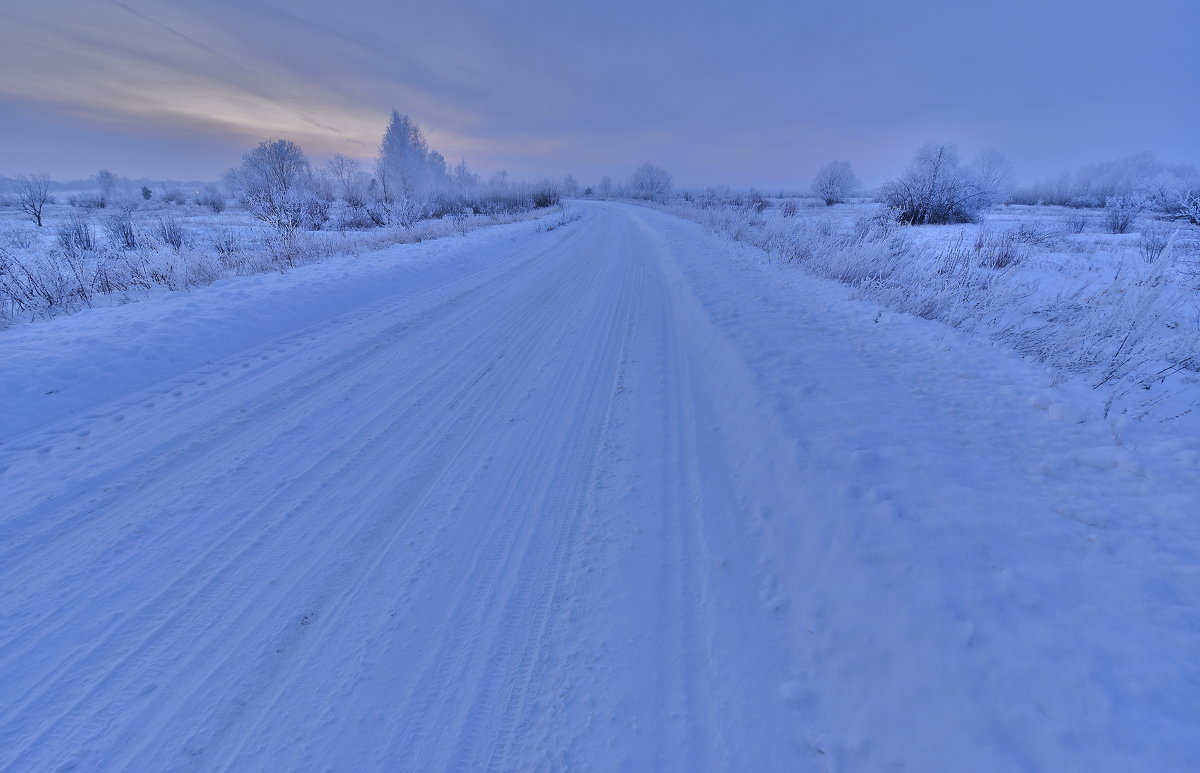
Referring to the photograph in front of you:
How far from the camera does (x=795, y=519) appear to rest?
112 inches

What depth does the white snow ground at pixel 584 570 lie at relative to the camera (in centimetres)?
171

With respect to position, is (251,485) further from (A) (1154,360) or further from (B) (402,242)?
(B) (402,242)

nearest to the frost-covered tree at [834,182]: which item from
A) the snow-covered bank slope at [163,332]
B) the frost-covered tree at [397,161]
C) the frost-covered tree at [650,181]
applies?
the frost-covered tree at [650,181]

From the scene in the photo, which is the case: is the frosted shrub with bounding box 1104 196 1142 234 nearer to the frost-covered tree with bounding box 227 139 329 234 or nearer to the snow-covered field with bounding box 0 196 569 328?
the snow-covered field with bounding box 0 196 569 328

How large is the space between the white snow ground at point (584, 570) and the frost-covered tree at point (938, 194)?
22496mm

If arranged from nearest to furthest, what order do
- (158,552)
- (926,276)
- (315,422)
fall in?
1. (158,552)
2. (315,422)
3. (926,276)

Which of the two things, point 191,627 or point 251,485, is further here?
point 251,485

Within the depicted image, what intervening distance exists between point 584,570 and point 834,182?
224 feet

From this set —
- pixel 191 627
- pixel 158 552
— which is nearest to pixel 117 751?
pixel 191 627

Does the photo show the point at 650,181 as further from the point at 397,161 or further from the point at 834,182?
the point at 397,161

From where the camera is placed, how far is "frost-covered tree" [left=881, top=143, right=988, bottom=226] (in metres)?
21.3

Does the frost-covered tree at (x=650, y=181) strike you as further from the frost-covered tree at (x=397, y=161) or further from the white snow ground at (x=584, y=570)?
the white snow ground at (x=584, y=570)

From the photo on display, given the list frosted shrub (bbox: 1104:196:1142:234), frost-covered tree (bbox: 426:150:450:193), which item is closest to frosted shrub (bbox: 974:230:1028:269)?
frosted shrub (bbox: 1104:196:1142:234)

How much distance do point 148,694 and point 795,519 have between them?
10.9ft
